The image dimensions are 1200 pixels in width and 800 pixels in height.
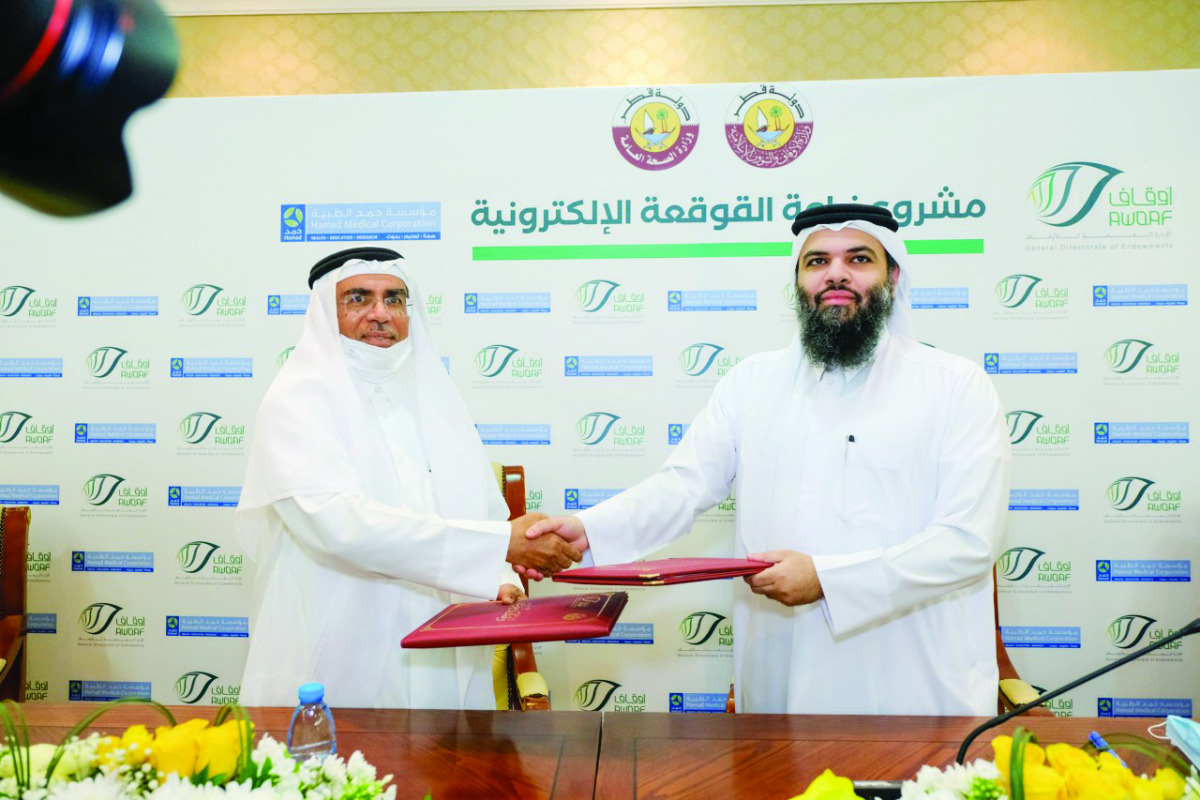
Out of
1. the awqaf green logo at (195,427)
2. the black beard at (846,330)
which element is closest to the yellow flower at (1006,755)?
the black beard at (846,330)

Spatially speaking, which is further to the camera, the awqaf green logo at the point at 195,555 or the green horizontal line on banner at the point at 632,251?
the awqaf green logo at the point at 195,555

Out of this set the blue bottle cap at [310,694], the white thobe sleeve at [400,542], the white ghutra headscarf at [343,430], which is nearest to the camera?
the blue bottle cap at [310,694]

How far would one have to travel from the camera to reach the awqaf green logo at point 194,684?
12.4 ft

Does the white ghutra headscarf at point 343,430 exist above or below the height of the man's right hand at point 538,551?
above

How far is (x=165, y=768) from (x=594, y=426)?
272 centimetres

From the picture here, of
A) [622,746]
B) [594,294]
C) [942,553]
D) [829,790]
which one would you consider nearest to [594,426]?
[594,294]

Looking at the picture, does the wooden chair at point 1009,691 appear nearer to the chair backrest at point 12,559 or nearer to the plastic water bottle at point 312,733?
the plastic water bottle at point 312,733

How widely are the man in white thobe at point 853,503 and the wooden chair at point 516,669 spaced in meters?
0.53

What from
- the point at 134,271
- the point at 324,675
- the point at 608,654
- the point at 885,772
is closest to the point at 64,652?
the point at 134,271

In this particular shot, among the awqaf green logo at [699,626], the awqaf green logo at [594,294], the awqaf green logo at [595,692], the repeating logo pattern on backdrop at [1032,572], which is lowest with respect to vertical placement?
the awqaf green logo at [595,692]

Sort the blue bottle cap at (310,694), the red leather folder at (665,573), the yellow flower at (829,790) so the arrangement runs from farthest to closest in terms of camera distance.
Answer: the red leather folder at (665,573)
the blue bottle cap at (310,694)
the yellow flower at (829,790)

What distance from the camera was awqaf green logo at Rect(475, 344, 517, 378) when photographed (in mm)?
3656

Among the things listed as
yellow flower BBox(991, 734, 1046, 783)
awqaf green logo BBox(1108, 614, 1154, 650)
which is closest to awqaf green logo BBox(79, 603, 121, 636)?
yellow flower BBox(991, 734, 1046, 783)

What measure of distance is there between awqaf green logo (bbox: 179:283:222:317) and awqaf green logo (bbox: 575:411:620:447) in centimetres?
178
